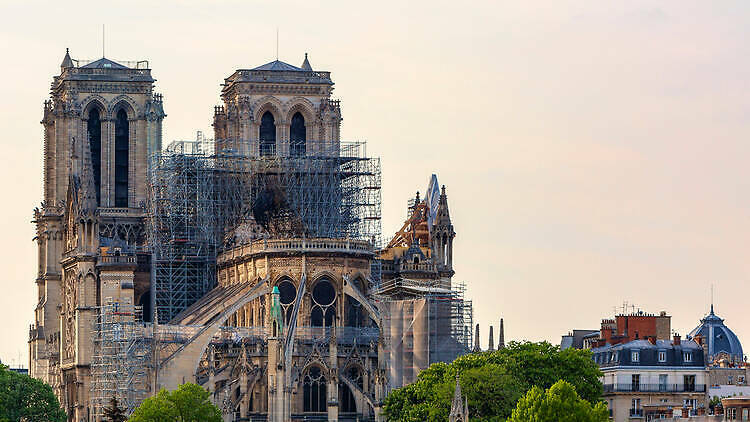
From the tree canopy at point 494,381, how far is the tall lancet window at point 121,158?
137 ft

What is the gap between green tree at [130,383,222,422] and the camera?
129m

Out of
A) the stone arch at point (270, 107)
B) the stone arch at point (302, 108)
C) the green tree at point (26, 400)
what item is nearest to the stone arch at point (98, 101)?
the stone arch at point (270, 107)

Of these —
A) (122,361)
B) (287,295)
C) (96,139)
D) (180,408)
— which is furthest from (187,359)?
(96,139)

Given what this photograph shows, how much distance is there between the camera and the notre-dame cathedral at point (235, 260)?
143375 millimetres

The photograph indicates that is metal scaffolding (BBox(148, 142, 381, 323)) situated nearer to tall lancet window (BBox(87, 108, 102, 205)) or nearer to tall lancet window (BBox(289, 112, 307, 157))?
tall lancet window (BBox(289, 112, 307, 157))

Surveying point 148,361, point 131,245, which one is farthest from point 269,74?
point 148,361

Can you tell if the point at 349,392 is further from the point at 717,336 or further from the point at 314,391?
the point at 717,336

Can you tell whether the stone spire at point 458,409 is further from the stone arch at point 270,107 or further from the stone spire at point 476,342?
the stone arch at point 270,107

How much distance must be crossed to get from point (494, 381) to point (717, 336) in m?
42.4

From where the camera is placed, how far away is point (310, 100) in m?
165

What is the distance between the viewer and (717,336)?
16388 centimetres

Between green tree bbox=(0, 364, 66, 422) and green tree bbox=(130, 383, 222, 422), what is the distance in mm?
15626

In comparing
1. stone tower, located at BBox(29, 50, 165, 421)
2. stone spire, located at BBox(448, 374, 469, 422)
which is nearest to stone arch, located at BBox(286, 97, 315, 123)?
stone tower, located at BBox(29, 50, 165, 421)

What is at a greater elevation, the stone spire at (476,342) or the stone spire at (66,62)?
the stone spire at (66,62)
